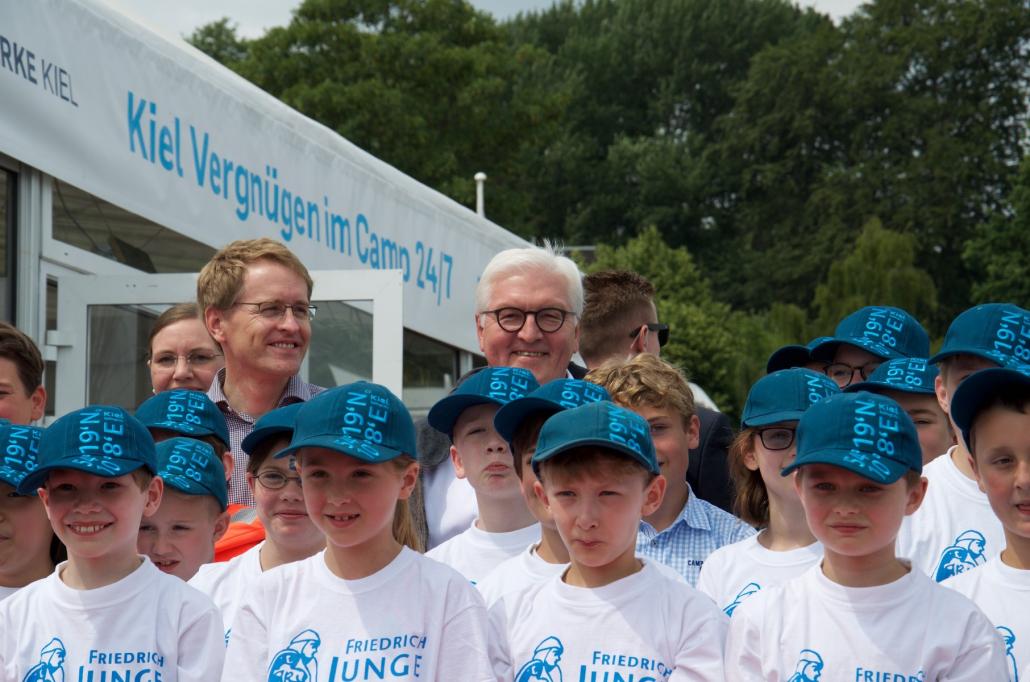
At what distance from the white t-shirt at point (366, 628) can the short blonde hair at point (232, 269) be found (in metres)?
1.80

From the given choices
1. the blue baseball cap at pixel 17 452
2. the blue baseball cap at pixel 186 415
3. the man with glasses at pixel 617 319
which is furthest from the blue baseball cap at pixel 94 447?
the man with glasses at pixel 617 319

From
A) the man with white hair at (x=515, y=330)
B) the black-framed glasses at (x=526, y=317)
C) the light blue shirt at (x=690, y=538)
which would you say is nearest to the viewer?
the light blue shirt at (x=690, y=538)

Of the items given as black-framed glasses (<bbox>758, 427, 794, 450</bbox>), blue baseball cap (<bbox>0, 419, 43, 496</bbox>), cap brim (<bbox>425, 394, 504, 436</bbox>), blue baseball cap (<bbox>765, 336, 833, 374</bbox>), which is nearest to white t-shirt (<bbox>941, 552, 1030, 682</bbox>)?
black-framed glasses (<bbox>758, 427, 794, 450</bbox>)

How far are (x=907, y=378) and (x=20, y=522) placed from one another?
277cm

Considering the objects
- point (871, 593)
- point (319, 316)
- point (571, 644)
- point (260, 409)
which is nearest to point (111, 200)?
point (319, 316)

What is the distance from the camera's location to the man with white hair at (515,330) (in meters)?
4.63

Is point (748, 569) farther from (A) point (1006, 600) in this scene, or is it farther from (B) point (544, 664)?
(B) point (544, 664)

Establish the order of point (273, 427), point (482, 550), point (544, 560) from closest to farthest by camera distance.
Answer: point (544, 560), point (273, 427), point (482, 550)

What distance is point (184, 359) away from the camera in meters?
5.48

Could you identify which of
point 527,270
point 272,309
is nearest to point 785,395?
point 527,270

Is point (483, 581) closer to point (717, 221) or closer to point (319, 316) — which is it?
point (319, 316)

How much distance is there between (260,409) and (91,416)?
52.7 inches

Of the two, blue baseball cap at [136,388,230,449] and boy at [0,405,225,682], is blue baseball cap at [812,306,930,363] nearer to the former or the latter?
blue baseball cap at [136,388,230,449]

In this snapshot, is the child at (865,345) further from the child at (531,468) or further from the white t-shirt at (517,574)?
the white t-shirt at (517,574)
